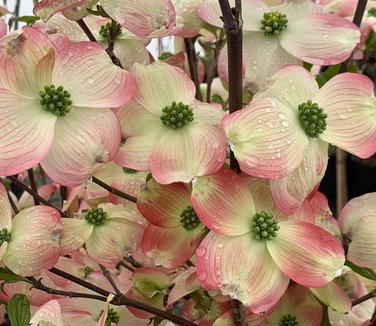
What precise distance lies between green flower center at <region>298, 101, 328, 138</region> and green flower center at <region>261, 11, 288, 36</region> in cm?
7

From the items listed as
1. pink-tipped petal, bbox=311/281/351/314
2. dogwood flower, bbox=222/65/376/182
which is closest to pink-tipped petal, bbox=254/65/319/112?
dogwood flower, bbox=222/65/376/182

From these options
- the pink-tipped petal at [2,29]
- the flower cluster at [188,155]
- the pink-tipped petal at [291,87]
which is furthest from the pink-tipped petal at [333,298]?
the pink-tipped petal at [2,29]

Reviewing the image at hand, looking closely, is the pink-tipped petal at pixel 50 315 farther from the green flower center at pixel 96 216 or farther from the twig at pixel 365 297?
the twig at pixel 365 297

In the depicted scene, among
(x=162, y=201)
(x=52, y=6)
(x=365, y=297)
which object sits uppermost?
(x=52, y=6)

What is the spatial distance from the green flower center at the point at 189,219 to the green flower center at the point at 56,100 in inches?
3.4

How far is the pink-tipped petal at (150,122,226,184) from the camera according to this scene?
0.35 meters

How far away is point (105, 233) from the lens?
0.42m

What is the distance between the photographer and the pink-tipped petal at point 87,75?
13.9 inches

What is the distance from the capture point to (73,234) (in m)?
0.40

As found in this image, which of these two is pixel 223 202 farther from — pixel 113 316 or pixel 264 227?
pixel 113 316

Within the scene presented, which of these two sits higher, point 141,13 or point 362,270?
point 141,13

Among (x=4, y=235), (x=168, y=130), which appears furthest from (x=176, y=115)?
(x=4, y=235)

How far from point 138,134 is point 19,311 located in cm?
12

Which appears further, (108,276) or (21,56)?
(108,276)
